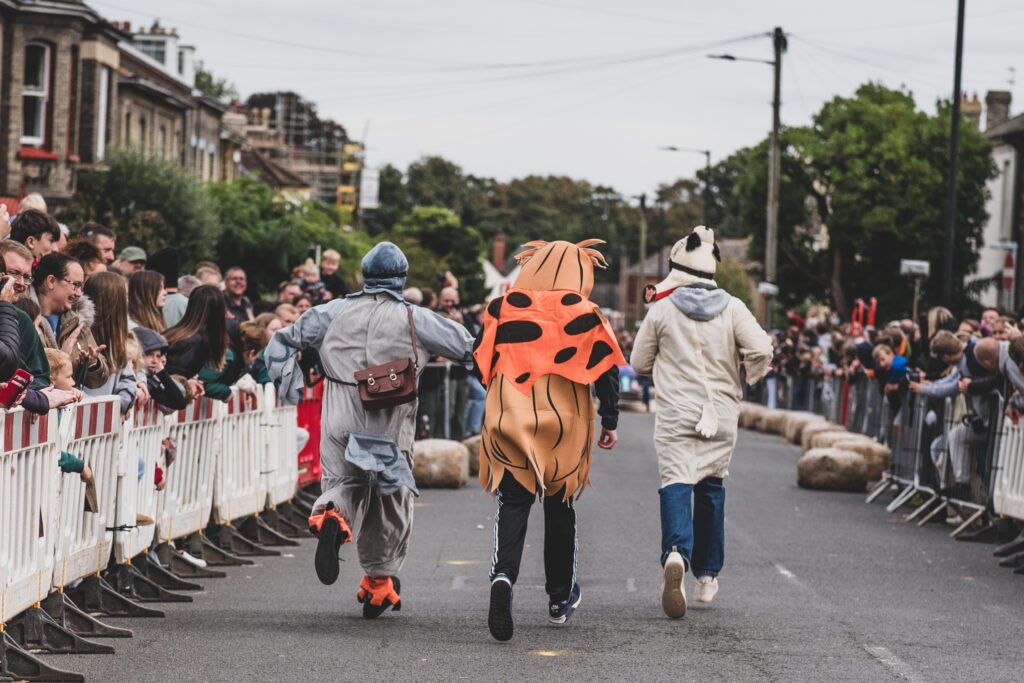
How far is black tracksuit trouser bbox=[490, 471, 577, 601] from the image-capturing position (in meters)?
8.32

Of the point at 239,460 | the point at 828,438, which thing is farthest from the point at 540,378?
the point at 828,438

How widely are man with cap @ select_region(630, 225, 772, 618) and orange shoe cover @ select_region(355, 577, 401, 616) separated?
161 cm

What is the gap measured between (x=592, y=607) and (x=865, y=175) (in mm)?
50657

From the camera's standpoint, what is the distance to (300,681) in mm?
6879

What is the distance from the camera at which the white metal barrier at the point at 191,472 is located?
33.2 feet

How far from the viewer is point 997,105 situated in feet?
201

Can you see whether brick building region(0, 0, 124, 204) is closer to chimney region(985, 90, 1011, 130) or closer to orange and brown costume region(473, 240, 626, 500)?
orange and brown costume region(473, 240, 626, 500)

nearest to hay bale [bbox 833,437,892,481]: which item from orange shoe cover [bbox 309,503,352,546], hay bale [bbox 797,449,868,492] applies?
hay bale [bbox 797,449,868,492]

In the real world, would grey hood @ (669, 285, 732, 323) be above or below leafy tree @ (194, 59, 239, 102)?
below

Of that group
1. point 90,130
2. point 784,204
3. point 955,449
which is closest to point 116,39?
point 90,130

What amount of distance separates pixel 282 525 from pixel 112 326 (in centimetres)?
448

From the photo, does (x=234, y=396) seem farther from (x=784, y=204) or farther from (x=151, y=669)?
(x=784, y=204)

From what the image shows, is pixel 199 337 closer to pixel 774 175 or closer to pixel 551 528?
pixel 551 528

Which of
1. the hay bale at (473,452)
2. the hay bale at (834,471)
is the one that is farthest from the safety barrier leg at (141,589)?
the hay bale at (834,471)
